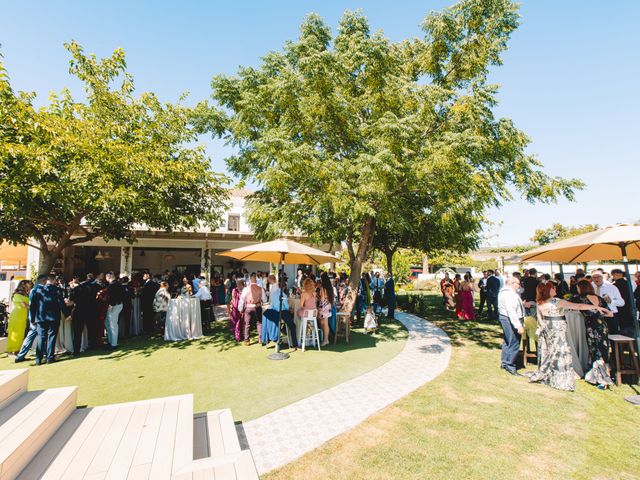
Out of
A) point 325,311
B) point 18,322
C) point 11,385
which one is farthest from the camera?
point 325,311

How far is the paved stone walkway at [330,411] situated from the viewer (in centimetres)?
379

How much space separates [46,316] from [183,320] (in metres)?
3.34

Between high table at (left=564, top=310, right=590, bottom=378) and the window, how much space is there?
21.2 m

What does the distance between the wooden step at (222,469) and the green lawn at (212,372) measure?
75.1 inches

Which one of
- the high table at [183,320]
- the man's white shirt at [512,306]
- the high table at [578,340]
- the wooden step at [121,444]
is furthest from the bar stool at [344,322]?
the wooden step at [121,444]

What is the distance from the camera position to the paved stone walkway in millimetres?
3789

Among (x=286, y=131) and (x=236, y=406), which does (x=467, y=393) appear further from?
(x=286, y=131)

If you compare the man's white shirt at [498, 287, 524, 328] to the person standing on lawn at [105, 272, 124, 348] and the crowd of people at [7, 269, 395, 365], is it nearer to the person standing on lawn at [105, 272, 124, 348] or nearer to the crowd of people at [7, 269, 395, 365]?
the crowd of people at [7, 269, 395, 365]

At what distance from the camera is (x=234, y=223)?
24.1m

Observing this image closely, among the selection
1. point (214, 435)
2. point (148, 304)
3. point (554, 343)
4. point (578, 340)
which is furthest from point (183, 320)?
point (578, 340)

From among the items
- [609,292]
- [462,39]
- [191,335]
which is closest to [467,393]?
[609,292]

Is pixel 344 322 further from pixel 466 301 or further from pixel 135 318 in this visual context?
pixel 135 318

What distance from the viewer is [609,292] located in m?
6.93

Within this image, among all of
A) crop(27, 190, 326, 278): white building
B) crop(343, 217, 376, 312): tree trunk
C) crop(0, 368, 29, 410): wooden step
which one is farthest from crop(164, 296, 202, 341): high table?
crop(27, 190, 326, 278): white building
